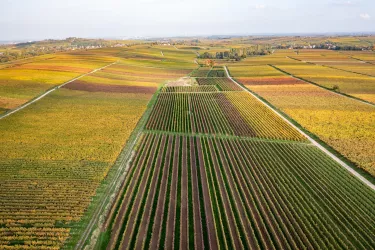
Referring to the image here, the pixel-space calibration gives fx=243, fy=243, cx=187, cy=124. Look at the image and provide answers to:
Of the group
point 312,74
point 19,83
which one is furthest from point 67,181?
point 312,74

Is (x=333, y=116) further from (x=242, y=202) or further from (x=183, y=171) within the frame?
(x=183, y=171)

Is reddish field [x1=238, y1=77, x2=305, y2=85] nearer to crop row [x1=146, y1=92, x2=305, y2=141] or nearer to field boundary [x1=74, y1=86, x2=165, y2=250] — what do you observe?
crop row [x1=146, y1=92, x2=305, y2=141]

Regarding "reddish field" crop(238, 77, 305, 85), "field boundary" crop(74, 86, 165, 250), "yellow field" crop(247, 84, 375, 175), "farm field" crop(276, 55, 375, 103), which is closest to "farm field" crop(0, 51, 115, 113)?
"field boundary" crop(74, 86, 165, 250)

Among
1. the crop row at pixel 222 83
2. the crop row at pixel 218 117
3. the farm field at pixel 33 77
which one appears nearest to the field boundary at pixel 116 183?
the crop row at pixel 218 117

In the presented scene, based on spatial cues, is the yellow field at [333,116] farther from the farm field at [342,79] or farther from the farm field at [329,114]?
the farm field at [342,79]

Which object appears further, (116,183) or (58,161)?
(58,161)

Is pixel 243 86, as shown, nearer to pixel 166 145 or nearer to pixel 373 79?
pixel 373 79

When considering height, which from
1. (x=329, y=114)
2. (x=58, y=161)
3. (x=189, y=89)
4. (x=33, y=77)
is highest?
(x=33, y=77)

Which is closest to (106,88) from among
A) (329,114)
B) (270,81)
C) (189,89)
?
(189,89)

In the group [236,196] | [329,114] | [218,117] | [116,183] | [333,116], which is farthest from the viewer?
[329,114]
